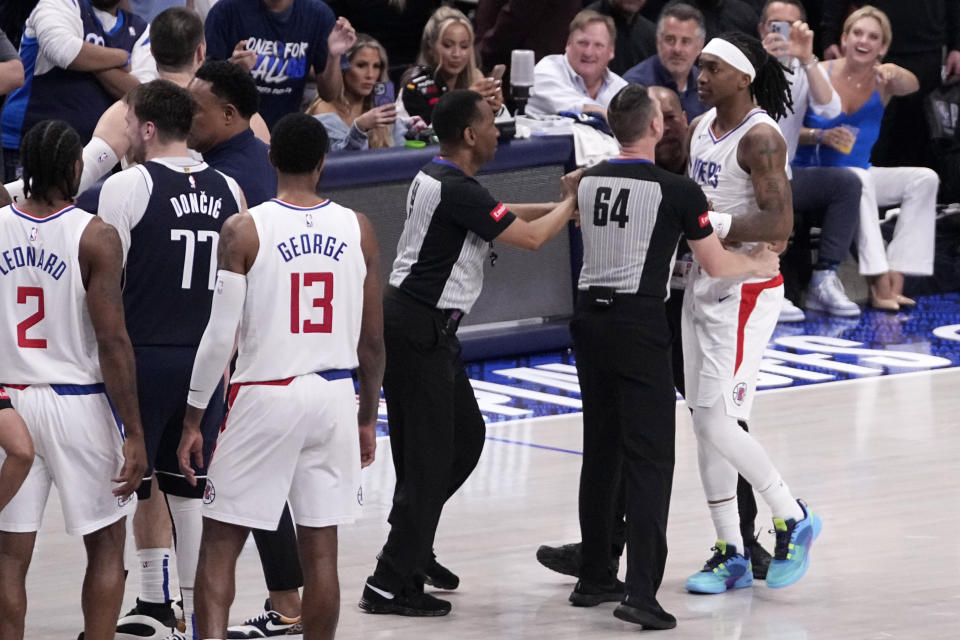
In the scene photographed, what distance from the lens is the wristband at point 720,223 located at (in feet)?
18.4

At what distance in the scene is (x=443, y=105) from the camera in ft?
18.0

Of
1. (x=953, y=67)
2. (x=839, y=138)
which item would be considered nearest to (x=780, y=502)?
(x=839, y=138)

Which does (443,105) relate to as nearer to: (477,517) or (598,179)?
(598,179)

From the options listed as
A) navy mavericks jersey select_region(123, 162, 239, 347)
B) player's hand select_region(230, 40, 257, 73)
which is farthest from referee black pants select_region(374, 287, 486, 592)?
player's hand select_region(230, 40, 257, 73)

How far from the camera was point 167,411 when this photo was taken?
198 inches

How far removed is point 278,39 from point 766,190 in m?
3.90

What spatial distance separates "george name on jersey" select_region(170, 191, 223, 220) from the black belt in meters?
0.82

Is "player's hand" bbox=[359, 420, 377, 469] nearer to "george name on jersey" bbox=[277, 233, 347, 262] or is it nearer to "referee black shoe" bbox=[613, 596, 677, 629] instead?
"george name on jersey" bbox=[277, 233, 347, 262]

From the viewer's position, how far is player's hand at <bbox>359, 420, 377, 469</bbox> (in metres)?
4.85

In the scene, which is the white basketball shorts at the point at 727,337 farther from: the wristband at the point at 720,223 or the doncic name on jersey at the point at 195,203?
the doncic name on jersey at the point at 195,203

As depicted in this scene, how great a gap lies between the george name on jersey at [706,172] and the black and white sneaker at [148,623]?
2.39 metres

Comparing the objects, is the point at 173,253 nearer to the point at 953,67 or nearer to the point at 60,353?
the point at 60,353

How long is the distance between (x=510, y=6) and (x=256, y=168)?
5621 millimetres

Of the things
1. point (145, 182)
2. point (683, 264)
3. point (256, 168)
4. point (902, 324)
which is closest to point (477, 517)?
point (683, 264)
